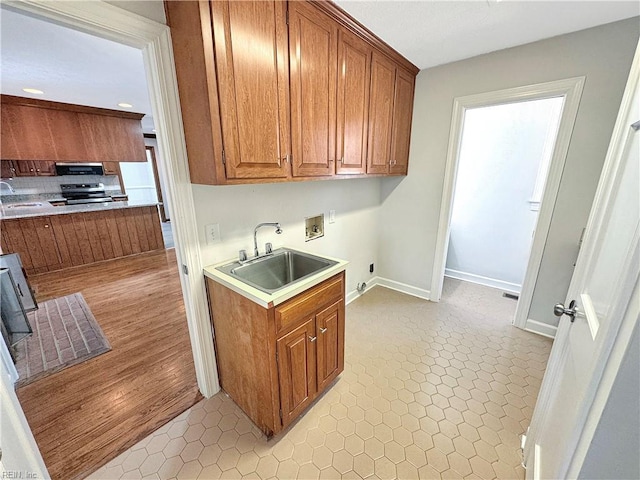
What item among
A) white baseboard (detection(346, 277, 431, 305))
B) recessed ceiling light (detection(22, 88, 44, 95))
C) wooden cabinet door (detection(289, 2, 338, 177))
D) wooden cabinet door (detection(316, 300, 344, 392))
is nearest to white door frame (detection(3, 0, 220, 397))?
wooden cabinet door (detection(289, 2, 338, 177))

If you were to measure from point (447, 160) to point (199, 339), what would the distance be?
102 inches

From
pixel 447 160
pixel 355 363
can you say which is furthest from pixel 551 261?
pixel 355 363

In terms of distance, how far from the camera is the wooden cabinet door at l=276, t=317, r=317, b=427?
1.34m

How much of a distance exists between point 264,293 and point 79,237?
174 inches

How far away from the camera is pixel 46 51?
2.00 meters

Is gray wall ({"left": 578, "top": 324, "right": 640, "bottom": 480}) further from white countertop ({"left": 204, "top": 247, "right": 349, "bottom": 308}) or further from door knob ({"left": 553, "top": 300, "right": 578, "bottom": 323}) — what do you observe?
white countertop ({"left": 204, "top": 247, "right": 349, "bottom": 308})

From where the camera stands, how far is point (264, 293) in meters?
1.22

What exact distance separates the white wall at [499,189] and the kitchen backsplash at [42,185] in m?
6.06

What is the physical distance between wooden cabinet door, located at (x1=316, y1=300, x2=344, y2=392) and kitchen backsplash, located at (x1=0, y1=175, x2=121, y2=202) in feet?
17.9

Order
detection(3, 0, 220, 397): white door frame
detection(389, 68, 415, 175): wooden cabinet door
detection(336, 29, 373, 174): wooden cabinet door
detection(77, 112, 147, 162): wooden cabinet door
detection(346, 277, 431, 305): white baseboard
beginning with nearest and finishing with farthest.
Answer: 1. detection(3, 0, 220, 397): white door frame
2. detection(336, 29, 373, 174): wooden cabinet door
3. detection(389, 68, 415, 175): wooden cabinet door
4. detection(346, 277, 431, 305): white baseboard
5. detection(77, 112, 147, 162): wooden cabinet door

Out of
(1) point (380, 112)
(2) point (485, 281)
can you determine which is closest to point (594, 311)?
(1) point (380, 112)

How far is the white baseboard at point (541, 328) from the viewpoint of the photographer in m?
2.29

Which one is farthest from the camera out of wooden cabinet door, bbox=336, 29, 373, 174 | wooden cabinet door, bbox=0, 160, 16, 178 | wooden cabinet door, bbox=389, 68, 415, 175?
wooden cabinet door, bbox=0, 160, 16, 178

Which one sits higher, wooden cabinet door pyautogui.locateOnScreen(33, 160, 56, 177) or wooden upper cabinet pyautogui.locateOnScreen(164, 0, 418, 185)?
wooden upper cabinet pyautogui.locateOnScreen(164, 0, 418, 185)
